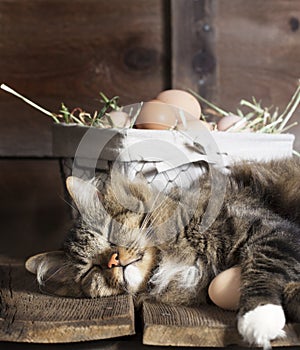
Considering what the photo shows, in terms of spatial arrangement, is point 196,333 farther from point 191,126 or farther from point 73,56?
point 73,56

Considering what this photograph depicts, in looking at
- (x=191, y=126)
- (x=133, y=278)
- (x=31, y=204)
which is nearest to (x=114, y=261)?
(x=133, y=278)

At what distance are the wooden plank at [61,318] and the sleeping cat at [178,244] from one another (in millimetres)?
58

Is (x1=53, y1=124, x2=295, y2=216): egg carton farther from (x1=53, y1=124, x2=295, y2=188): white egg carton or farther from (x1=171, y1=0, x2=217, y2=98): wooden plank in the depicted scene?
(x1=171, y1=0, x2=217, y2=98): wooden plank

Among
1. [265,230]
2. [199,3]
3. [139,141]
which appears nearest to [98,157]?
[139,141]

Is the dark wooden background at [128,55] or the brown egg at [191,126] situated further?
the dark wooden background at [128,55]

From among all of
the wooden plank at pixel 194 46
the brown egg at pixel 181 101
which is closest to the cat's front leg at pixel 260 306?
the brown egg at pixel 181 101

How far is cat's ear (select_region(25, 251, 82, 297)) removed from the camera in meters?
1.31

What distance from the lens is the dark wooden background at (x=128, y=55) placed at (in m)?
2.18

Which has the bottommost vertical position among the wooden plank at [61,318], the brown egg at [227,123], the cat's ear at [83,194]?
the wooden plank at [61,318]

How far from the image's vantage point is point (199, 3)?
84.2 inches

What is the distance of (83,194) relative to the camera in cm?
132

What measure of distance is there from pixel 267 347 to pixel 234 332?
63 mm

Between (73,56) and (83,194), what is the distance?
3.36ft

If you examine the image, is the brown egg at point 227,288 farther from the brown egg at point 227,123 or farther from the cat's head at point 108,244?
the brown egg at point 227,123
